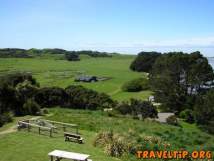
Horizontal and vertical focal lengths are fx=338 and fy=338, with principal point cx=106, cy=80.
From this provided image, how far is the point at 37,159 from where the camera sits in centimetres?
1592

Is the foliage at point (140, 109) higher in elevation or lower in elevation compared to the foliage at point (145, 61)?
lower

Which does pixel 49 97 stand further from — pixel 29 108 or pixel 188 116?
pixel 188 116

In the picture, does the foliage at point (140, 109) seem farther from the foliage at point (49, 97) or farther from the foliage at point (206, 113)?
the foliage at point (49, 97)

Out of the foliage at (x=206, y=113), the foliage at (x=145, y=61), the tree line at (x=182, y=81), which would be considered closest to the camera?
the foliage at (x=206, y=113)

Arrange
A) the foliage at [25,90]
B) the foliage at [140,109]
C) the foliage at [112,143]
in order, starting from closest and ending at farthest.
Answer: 1. the foliage at [112,143]
2. the foliage at [25,90]
3. the foliage at [140,109]

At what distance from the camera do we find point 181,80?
63.2 m

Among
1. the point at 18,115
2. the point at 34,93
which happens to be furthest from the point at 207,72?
the point at 18,115

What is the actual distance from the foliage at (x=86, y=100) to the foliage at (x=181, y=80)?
42.6 feet

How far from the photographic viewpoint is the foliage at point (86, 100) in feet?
157

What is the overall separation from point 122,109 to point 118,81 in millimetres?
55106

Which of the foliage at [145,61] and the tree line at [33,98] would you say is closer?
the tree line at [33,98]

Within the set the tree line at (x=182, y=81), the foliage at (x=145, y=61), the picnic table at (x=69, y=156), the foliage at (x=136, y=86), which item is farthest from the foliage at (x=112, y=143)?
the foliage at (x=145, y=61)

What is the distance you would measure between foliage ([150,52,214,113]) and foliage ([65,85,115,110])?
12985 millimetres

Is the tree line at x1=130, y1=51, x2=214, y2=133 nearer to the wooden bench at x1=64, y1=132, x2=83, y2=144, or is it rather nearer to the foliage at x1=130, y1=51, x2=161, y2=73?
the wooden bench at x1=64, y1=132, x2=83, y2=144
